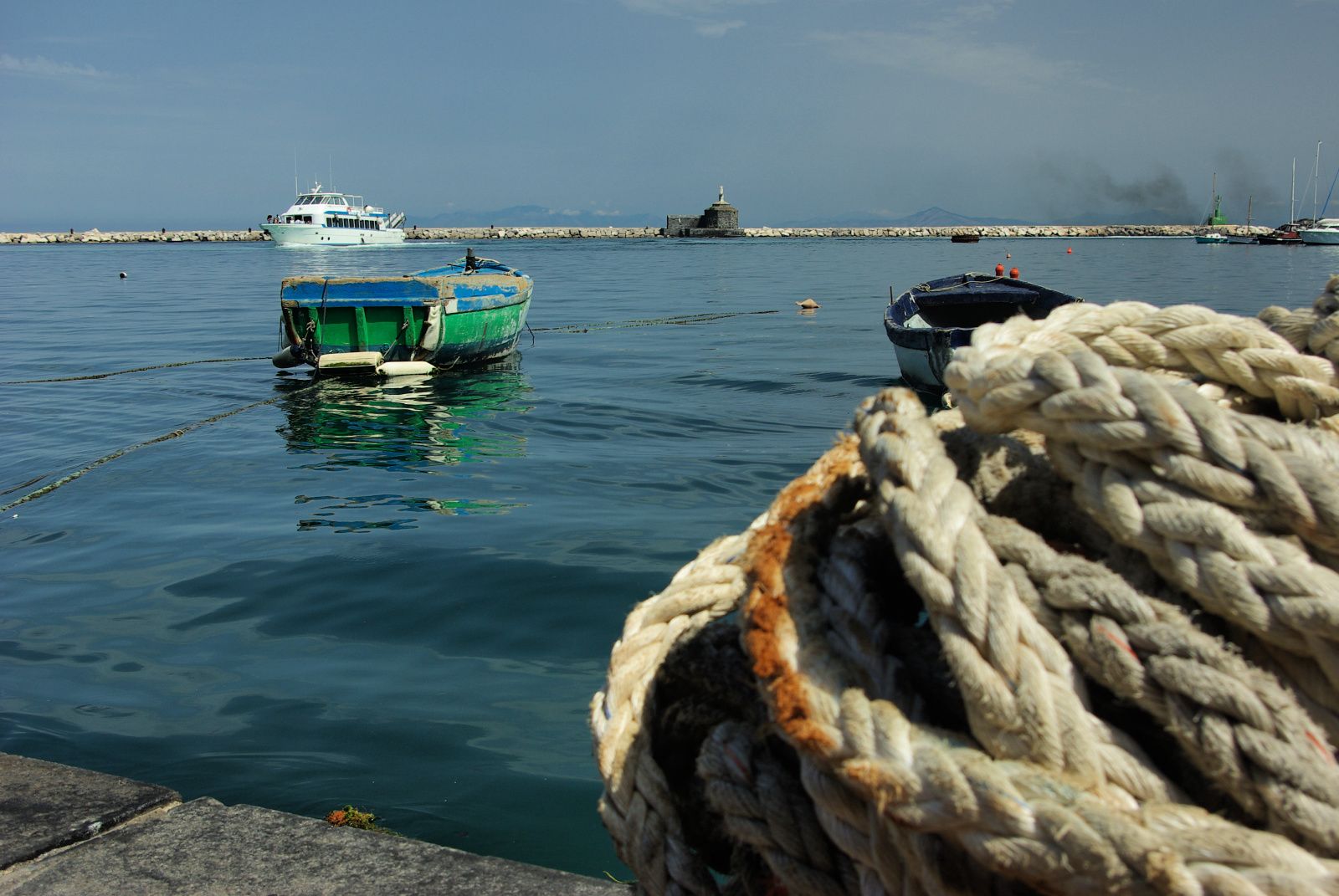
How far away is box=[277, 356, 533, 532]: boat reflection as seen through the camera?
829cm

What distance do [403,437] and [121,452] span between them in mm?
2672

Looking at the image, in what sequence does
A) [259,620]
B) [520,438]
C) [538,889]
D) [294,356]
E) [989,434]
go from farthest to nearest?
[294,356] → [520,438] → [259,620] → [538,889] → [989,434]

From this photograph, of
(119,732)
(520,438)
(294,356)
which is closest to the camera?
(119,732)

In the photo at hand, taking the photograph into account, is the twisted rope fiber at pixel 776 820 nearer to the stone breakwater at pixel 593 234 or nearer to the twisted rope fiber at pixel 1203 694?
the twisted rope fiber at pixel 1203 694

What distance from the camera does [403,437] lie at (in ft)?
37.2

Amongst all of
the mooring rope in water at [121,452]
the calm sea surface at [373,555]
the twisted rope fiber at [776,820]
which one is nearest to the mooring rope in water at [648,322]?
the calm sea surface at [373,555]

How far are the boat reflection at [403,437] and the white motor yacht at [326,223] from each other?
230 ft

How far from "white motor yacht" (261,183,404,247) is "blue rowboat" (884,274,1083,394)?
73.0 m

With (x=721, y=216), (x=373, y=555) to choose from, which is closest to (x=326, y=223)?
(x=721, y=216)

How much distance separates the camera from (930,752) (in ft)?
3.44

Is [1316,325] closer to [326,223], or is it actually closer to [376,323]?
[376,323]

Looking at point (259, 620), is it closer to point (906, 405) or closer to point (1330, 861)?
point (906, 405)

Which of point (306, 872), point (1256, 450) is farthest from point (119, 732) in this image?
point (1256, 450)

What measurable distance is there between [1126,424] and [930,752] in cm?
40
